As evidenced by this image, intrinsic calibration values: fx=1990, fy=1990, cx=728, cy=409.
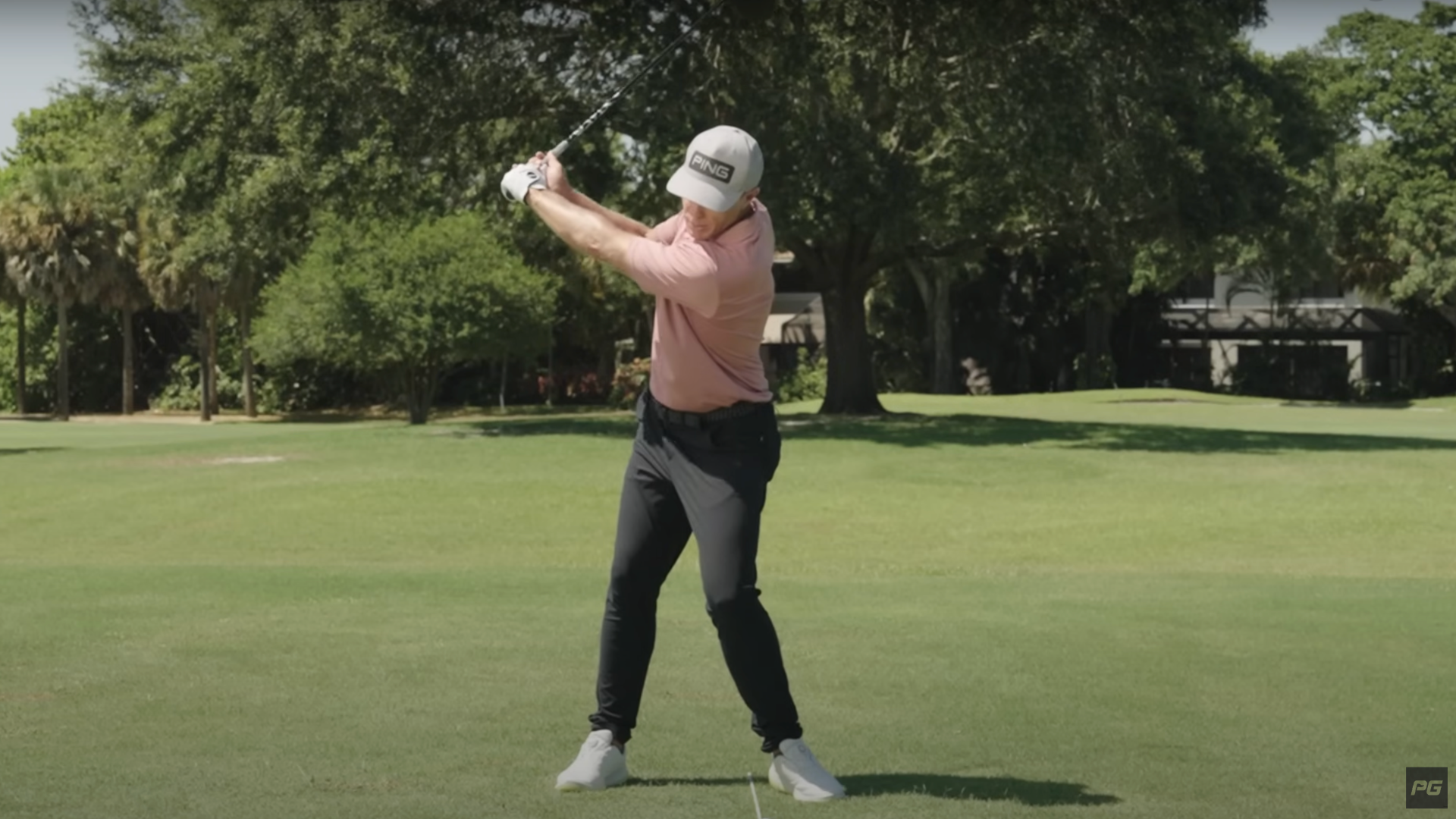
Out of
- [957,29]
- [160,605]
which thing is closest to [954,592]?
[160,605]

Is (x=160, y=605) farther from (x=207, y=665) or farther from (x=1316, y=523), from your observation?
(x=1316, y=523)

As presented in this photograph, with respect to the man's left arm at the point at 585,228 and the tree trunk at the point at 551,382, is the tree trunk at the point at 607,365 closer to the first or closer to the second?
the tree trunk at the point at 551,382

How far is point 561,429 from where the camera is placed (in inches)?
1528

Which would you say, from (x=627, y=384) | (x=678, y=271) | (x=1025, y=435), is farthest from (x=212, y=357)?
(x=678, y=271)

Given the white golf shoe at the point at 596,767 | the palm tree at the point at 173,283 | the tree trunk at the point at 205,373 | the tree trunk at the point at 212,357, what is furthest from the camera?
the tree trunk at the point at 205,373

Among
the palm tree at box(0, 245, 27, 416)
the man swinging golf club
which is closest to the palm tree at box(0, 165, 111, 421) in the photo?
the palm tree at box(0, 245, 27, 416)

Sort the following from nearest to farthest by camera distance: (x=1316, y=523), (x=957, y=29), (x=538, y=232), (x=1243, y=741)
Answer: (x=1243, y=741) → (x=1316, y=523) → (x=957, y=29) → (x=538, y=232)

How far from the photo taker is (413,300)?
4397 cm

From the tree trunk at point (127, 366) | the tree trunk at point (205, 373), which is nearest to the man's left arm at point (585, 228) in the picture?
the tree trunk at point (205, 373)

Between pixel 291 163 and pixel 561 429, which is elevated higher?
pixel 291 163

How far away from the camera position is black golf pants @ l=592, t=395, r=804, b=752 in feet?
21.6

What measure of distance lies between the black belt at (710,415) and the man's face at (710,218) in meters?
0.58

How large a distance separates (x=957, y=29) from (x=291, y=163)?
39.8 ft

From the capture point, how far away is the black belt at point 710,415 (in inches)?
262
